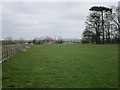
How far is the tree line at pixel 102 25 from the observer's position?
39.1 m

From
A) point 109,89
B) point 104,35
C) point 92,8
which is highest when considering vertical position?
point 92,8

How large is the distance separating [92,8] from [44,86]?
39.2 metres

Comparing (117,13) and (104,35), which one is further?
(104,35)

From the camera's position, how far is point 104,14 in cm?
4091

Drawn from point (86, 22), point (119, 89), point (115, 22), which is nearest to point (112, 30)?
point (115, 22)

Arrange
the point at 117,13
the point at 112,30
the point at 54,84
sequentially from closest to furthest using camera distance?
the point at 54,84
the point at 117,13
the point at 112,30

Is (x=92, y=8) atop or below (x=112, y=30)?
atop

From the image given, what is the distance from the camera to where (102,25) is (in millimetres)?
41656

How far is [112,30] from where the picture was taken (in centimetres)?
4084

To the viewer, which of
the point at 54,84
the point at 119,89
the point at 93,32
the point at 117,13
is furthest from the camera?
the point at 93,32

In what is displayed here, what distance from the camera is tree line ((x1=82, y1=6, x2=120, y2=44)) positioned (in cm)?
3908

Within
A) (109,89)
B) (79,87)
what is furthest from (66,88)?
(109,89)

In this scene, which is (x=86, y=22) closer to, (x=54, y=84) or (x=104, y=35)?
(x=104, y=35)

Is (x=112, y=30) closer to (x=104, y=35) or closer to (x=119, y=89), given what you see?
(x=104, y=35)
